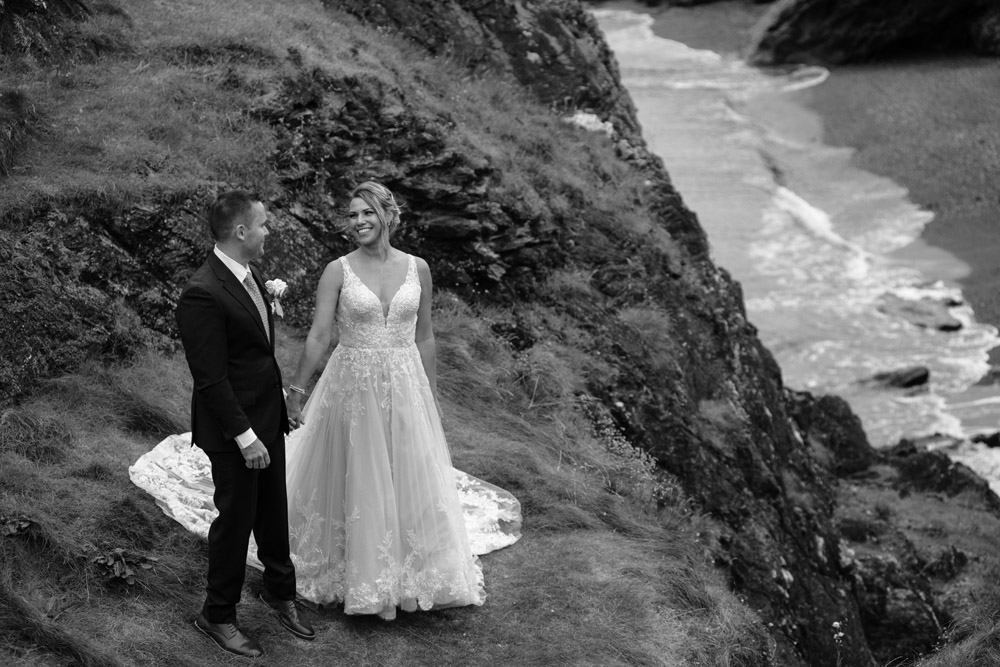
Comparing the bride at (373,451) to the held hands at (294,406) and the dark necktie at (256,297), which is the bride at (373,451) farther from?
the dark necktie at (256,297)

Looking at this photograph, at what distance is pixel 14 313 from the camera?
8352 mm

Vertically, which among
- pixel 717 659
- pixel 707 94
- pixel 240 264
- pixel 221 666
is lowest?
pixel 707 94

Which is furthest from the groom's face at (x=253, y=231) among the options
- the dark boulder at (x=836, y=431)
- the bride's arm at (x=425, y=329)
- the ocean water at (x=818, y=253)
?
the ocean water at (x=818, y=253)

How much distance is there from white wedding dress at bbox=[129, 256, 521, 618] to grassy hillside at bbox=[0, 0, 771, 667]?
0.22 metres

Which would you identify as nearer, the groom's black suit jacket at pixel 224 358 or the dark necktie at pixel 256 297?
the groom's black suit jacket at pixel 224 358

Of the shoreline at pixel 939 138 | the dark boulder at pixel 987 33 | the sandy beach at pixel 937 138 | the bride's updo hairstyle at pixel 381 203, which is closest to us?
the bride's updo hairstyle at pixel 381 203

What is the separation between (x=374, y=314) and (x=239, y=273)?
3.44ft

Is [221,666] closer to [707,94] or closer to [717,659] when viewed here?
[717,659]

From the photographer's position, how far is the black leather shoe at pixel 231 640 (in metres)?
6.33

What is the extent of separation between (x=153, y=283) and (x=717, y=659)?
5.09 m

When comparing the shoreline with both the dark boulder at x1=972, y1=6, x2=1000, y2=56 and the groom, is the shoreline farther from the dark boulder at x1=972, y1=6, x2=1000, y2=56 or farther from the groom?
the groom

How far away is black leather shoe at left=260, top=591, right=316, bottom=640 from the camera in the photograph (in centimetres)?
662

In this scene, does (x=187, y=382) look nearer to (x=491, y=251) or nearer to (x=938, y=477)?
(x=491, y=251)

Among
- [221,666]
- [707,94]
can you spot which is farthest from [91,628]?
[707,94]
